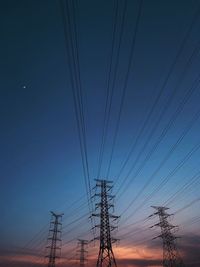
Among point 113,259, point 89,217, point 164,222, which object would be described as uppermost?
point 164,222

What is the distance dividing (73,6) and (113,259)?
89.9ft

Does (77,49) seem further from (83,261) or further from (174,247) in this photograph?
(83,261)

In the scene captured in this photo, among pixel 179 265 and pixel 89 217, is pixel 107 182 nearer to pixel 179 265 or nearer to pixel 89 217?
pixel 89 217

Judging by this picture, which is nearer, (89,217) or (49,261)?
(89,217)

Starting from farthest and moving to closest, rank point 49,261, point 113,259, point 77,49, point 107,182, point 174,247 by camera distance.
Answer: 1. point 49,261
2. point 174,247
3. point 107,182
4. point 113,259
5. point 77,49

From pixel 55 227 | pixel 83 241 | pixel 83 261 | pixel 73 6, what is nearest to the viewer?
pixel 73 6

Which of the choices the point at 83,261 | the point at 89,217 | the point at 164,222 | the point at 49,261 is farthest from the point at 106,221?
the point at 83,261

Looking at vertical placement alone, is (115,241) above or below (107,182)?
below

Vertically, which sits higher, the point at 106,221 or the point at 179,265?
the point at 106,221

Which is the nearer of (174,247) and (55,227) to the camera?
(174,247)

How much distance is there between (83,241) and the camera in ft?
235

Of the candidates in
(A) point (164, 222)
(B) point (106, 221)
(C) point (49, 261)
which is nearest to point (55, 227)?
(C) point (49, 261)

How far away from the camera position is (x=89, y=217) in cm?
3359

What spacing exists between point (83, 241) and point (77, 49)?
70532 mm
